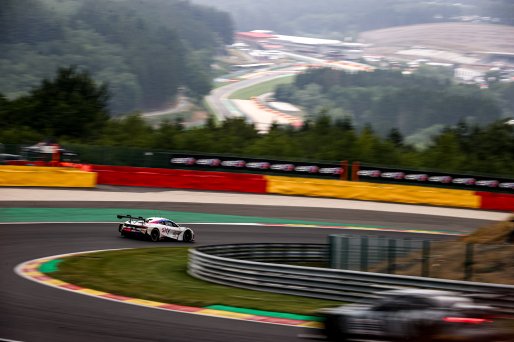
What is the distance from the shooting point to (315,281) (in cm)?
1479

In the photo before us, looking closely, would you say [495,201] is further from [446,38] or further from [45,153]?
[446,38]

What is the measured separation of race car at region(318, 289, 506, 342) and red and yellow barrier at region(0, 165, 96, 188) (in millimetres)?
23923

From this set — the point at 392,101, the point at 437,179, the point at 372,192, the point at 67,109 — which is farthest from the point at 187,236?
the point at 392,101

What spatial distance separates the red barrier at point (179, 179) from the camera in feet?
118

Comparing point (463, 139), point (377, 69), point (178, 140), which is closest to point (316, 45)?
point (377, 69)

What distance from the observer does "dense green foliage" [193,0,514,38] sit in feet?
520

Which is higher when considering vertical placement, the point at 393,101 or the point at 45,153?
the point at 393,101

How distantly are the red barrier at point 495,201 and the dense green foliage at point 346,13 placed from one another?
119 metres

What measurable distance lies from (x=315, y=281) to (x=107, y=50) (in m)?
107

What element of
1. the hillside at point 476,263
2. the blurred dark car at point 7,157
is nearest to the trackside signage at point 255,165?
the blurred dark car at point 7,157

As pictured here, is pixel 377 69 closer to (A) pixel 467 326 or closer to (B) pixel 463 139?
(B) pixel 463 139

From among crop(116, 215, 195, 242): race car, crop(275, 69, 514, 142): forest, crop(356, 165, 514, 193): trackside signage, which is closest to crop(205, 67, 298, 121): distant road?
crop(275, 69, 514, 142): forest

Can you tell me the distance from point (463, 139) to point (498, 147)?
6.83m

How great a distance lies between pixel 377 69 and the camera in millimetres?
130125
